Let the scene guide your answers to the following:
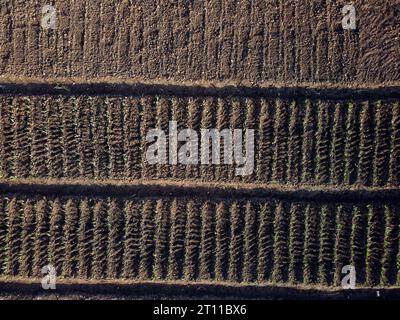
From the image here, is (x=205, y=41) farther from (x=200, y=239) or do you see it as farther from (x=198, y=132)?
(x=200, y=239)

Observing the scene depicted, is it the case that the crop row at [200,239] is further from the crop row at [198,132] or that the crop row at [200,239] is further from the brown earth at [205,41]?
the brown earth at [205,41]

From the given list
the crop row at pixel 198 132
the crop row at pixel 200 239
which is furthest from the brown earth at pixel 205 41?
the crop row at pixel 200 239

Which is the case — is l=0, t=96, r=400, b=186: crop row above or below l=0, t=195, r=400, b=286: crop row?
above

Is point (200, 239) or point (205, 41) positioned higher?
point (205, 41)

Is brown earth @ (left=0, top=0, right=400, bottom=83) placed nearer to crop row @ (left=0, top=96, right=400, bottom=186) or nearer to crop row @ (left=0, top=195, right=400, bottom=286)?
crop row @ (left=0, top=96, right=400, bottom=186)

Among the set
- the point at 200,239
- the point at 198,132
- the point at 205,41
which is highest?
the point at 205,41

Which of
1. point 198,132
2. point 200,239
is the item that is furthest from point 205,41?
point 200,239

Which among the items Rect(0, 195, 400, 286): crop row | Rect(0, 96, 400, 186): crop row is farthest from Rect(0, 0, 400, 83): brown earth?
Rect(0, 195, 400, 286): crop row

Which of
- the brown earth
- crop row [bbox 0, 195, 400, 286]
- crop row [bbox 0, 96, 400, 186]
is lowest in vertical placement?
crop row [bbox 0, 195, 400, 286]
